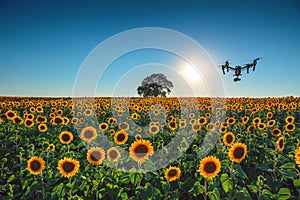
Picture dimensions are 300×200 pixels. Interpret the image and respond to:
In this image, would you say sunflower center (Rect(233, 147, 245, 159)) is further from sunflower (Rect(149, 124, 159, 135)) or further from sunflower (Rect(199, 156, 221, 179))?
sunflower (Rect(149, 124, 159, 135))

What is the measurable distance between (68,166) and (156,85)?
3627cm

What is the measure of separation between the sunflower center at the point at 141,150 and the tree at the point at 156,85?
34441 mm

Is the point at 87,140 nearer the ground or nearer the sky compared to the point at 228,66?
nearer the ground

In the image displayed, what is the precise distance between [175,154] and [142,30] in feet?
18.3

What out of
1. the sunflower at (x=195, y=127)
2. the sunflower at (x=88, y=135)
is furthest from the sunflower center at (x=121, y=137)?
the sunflower at (x=195, y=127)

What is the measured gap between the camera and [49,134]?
6.46 meters

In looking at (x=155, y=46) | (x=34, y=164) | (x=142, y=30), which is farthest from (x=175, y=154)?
(x=142, y=30)

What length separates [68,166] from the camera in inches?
124

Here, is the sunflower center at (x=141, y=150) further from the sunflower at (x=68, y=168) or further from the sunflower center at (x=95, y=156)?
the sunflower at (x=68, y=168)

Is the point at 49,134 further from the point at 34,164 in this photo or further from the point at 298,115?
the point at 298,115

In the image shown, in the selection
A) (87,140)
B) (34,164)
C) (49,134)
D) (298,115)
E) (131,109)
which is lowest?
(34,164)

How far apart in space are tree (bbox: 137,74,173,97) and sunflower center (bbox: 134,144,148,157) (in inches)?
1356

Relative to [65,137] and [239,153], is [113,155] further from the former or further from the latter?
[239,153]

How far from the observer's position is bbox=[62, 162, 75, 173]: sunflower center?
10.3ft
